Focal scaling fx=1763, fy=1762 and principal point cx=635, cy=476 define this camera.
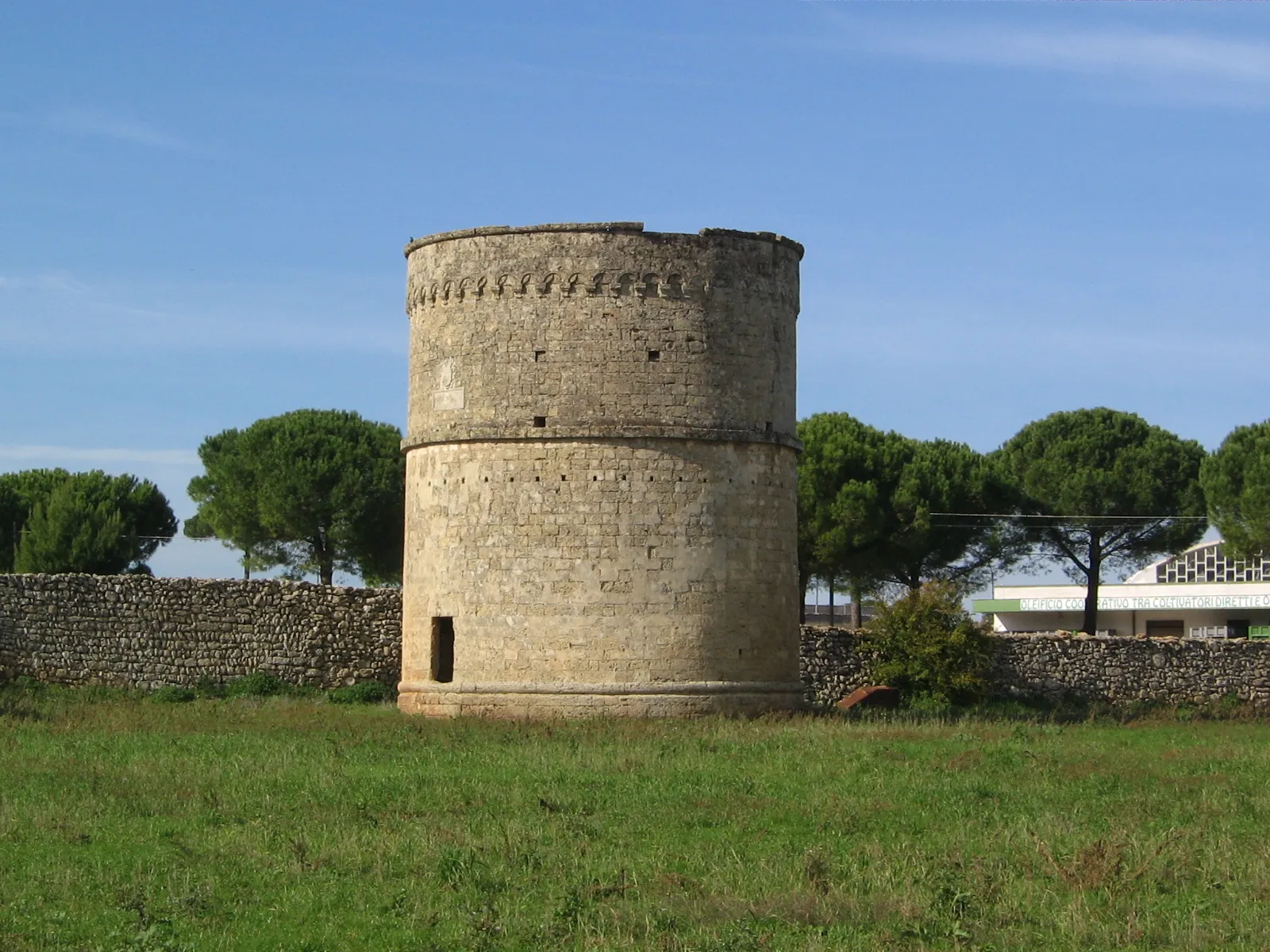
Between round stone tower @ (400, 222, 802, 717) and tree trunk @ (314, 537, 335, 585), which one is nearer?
round stone tower @ (400, 222, 802, 717)

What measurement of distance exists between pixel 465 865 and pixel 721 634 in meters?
10.5

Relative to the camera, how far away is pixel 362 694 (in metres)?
25.9

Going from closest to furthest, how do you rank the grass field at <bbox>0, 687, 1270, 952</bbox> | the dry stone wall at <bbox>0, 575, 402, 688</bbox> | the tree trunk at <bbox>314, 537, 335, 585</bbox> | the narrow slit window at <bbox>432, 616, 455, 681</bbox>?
1. the grass field at <bbox>0, 687, 1270, 952</bbox>
2. the narrow slit window at <bbox>432, 616, 455, 681</bbox>
3. the dry stone wall at <bbox>0, 575, 402, 688</bbox>
4. the tree trunk at <bbox>314, 537, 335, 585</bbox>

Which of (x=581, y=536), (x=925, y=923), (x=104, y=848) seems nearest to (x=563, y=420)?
(x=581, y=536)

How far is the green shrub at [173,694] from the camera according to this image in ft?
83.5

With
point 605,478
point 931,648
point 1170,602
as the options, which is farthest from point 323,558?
point 1170,602

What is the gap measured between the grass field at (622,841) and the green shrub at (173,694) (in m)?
5.55

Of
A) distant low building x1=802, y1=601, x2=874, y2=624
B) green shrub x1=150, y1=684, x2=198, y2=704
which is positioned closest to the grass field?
green shrub x1=150, y1=684, x2=198, y2=704

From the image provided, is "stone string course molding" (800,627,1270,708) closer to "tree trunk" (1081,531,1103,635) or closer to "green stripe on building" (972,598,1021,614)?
"tree trunk" (1081,531,1103,635)

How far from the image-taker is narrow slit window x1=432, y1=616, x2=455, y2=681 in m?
22.4

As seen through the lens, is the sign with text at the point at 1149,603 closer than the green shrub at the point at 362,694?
No

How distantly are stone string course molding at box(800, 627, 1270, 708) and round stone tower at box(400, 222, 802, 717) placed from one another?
644 cm

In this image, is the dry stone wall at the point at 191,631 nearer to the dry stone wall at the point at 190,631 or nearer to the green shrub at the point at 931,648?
the dry stone wall at the point at 190,631

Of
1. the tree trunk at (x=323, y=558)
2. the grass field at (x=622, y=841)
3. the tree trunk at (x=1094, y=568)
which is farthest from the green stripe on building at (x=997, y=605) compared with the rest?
the grass field at (x=622, y=841)
